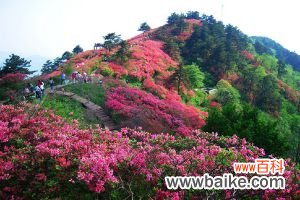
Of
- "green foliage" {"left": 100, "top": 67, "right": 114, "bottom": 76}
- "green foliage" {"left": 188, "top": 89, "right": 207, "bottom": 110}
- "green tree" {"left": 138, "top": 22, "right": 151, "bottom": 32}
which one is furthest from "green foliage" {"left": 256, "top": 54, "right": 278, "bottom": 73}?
"green foliage" {"left": 100, "top": 67, "right": 114, "bottom": 76}

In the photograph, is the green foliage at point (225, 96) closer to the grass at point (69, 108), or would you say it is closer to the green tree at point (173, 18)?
the grass at point (69, 108)

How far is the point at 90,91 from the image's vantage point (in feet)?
87.8

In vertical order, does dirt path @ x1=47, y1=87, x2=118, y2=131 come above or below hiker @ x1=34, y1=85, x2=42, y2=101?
below

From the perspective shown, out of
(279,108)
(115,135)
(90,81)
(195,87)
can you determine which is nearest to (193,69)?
(195,87)

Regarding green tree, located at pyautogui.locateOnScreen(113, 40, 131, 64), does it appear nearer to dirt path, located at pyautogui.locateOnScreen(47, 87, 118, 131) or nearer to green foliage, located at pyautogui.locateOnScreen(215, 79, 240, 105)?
green foliage, located at pyautogui.locateOnScreen(215, 79, 240, 105)

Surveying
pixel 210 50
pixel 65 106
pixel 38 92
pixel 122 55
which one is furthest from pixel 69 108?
pixel 210 50

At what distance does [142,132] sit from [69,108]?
1012 cm

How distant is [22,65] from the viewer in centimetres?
3344

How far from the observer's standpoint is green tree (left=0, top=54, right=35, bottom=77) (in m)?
31.6

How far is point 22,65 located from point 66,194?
26150mm

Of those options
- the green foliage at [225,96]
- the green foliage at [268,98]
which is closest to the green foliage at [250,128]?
the green foliage at [225,96]

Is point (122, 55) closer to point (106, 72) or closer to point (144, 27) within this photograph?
point (106, 72)

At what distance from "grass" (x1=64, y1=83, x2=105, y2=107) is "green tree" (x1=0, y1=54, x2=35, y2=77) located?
7.73 meters

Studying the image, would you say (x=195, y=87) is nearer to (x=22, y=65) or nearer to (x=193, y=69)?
(x=193, y=69)
